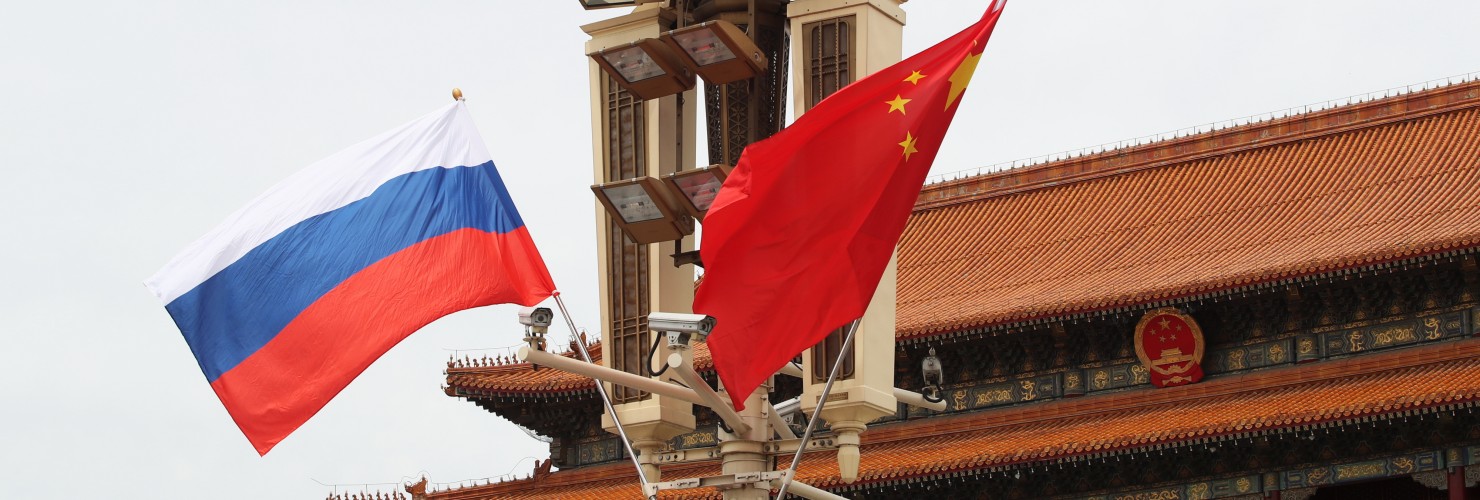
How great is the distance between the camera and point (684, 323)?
16.3m

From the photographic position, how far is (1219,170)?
3225 centimetres

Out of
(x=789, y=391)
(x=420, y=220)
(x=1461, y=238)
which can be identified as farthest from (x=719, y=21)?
(x=789, y=391)

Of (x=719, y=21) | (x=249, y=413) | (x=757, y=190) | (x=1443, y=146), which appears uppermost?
(x=1443, y=146)

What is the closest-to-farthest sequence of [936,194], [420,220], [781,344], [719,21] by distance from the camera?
[781,344]
[719,21]
[420,220]
[936,194]

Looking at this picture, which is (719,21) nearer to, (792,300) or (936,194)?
(792,300)

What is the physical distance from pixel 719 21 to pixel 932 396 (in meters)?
3.29

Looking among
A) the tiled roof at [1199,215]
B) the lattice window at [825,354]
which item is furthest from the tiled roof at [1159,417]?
the lattice window at [825,354]

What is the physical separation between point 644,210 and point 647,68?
3.67ft

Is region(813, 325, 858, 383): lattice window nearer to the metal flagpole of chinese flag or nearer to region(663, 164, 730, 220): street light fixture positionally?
region(663, 164, 730, 220): street light fixture

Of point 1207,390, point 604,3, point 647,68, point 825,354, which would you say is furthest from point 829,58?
point 1207,390

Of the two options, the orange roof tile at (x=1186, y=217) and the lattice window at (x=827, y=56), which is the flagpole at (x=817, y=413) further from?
the orange roof tile at (x=1186, y=217)

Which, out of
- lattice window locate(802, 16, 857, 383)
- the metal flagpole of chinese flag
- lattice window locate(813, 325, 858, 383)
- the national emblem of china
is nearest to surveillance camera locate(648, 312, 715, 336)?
the metal flagpole of chinese flag

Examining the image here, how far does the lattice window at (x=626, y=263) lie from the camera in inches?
766

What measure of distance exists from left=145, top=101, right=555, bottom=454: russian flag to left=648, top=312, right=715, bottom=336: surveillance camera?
279cm
